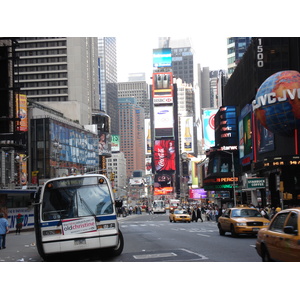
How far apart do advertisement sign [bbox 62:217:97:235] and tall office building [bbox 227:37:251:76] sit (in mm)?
135303

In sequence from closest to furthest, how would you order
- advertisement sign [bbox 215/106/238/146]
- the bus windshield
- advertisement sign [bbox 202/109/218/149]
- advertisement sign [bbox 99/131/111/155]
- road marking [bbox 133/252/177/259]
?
1. the bus windshield
2. road marking [bbox 133/252/177/259]
3. advertisement sign [bbox 215/106/238/146]
4. advertisement sign [bbox 202/109/218/149]
5. advertisement sign [bbox 99/131/111/155]

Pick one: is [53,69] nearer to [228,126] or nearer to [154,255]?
[228,126]

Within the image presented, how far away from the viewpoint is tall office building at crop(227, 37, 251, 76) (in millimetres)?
149450

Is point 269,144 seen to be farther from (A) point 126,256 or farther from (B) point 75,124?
(B) point 75,124

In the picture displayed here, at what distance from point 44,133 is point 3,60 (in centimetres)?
6732

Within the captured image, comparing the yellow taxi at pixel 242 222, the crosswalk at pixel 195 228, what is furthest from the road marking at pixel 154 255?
the crosswalk at pixel 195 228

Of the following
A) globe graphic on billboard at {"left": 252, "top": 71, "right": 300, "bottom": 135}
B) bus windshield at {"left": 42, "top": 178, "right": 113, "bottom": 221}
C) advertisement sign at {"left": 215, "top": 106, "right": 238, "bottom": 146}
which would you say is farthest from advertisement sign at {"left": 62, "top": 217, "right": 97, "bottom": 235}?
advertisement sign at {"left": 215, "top": 106, "right": 238, "bottom": 146}

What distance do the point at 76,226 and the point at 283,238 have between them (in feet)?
22.0

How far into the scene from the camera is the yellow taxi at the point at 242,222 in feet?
84.1

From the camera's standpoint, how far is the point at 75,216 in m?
16.4

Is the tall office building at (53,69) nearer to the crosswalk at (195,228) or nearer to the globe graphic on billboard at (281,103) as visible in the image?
the globe graphic on billboard at (281,103)

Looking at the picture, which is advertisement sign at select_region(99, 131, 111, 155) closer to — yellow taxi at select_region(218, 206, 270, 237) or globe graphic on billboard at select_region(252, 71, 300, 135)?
globe graphic on billboard at select_region(252, 71, 300, 135)

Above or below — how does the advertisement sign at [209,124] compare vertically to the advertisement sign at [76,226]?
above
